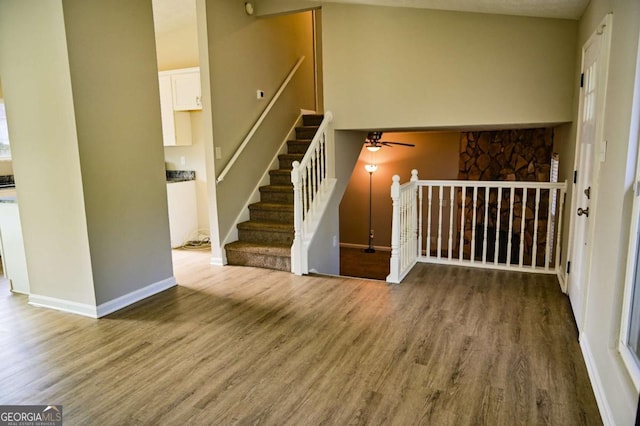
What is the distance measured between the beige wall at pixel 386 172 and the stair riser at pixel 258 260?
11.1 feet

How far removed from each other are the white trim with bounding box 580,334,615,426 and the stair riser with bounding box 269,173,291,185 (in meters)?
3.58

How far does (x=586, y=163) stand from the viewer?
2967mm

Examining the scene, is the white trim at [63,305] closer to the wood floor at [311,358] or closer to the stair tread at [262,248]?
the wood floor at [311,358]

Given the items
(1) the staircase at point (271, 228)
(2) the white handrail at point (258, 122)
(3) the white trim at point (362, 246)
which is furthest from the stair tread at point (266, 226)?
(3) the white trim at point (362, 246)

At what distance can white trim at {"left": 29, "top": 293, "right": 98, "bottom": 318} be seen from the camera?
10.6 feet

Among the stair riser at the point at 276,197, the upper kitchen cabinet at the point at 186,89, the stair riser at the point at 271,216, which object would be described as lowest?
the stair riser at the point at 271,216

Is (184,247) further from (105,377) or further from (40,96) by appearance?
(105,377)

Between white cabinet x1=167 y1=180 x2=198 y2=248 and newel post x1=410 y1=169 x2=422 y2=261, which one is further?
white cabinet x1=167 y1=180 x2=198 y2=248

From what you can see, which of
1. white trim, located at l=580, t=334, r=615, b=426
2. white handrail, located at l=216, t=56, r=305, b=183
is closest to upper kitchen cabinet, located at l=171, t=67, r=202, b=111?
white handrail, located at l=216, t=56, r=305, b=183

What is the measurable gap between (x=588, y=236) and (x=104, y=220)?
3522 mm

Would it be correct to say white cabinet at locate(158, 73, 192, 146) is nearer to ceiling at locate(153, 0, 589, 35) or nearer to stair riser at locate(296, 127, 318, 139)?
ceiling at locate(153, 0, 589, 35)

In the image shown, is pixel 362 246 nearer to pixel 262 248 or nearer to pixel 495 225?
pixel 495 225

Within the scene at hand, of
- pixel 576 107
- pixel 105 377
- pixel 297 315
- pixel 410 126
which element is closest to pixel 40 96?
pixel 105 377

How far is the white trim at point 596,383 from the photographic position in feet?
6.23
